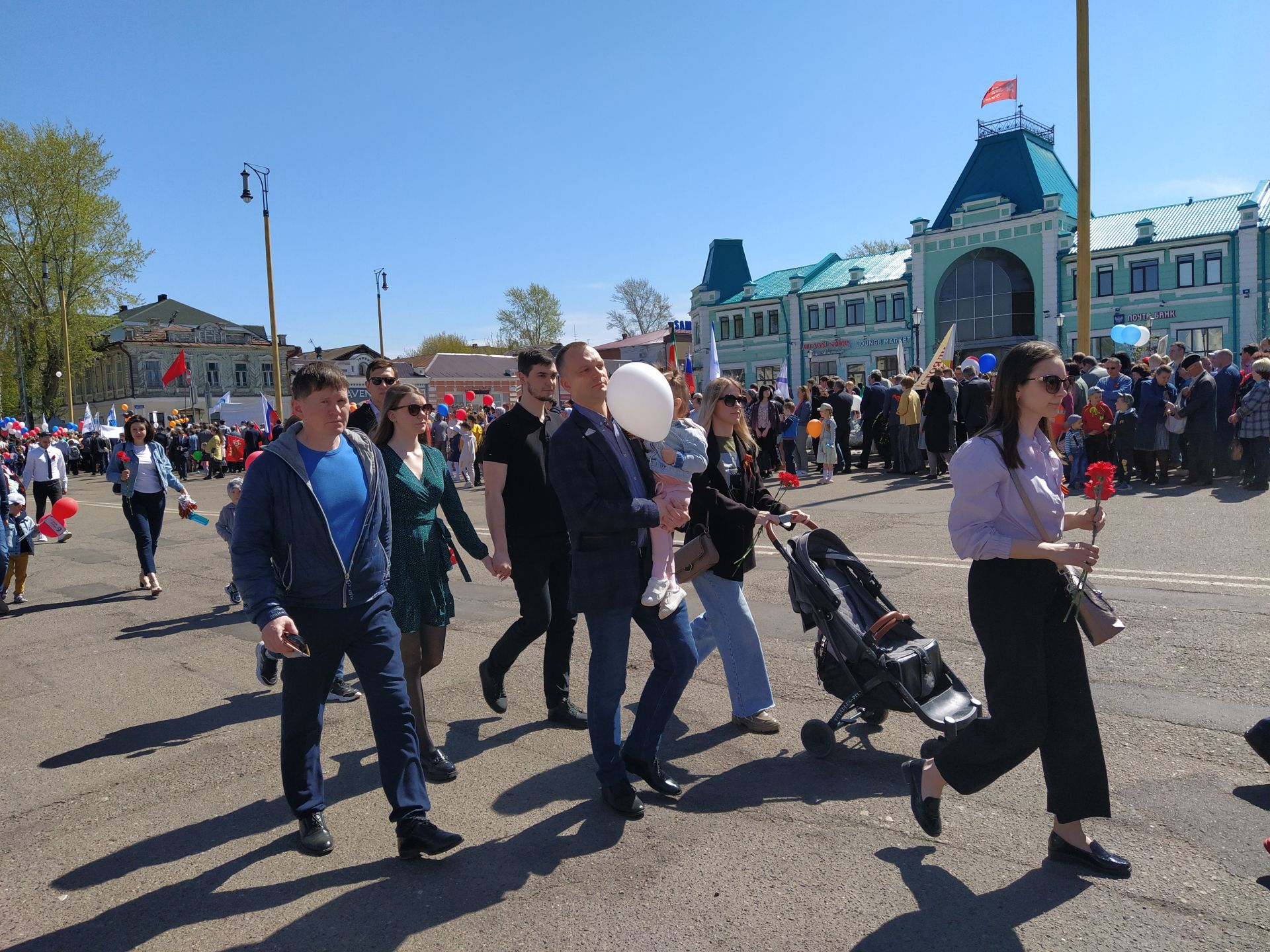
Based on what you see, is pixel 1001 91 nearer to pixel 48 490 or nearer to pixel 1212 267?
pixel 1212 267

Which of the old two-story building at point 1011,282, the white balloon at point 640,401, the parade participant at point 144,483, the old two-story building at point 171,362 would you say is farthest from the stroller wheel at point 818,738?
the old two-story building at point 171,362

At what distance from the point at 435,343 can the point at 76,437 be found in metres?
57.7

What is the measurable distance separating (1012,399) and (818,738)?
194cm

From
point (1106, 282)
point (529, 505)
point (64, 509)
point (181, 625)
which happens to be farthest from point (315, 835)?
point (1106, 282)

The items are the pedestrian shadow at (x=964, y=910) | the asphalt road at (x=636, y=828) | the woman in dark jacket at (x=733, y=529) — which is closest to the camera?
the pedestrian shadow at (x=964, y=910)

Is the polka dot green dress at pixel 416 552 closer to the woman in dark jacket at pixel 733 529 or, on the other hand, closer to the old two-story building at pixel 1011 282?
the woman in dark jacket at pixel 733 529

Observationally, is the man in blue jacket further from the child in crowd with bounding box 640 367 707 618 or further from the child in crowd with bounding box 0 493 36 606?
the child in crowd with bounding box 0 493 36 606

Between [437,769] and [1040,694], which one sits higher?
[1040,694]

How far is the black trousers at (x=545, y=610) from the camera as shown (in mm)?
4684

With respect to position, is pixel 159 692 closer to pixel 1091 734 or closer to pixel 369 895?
pixel 369 895

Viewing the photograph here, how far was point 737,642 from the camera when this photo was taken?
4531 mm

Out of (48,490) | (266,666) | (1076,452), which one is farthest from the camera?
(1076,452)

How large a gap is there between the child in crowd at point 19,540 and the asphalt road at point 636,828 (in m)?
3.47

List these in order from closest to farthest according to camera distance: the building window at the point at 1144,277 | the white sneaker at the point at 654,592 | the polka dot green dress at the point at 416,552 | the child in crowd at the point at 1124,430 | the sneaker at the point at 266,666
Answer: the white sneaker at the point at 654,592 < the polka dot green dress at the point at 416,552 < the sneaker at the point at 266,666 < the child in crowd at the point at 1124,430 < the building window at the point at 1144,277
